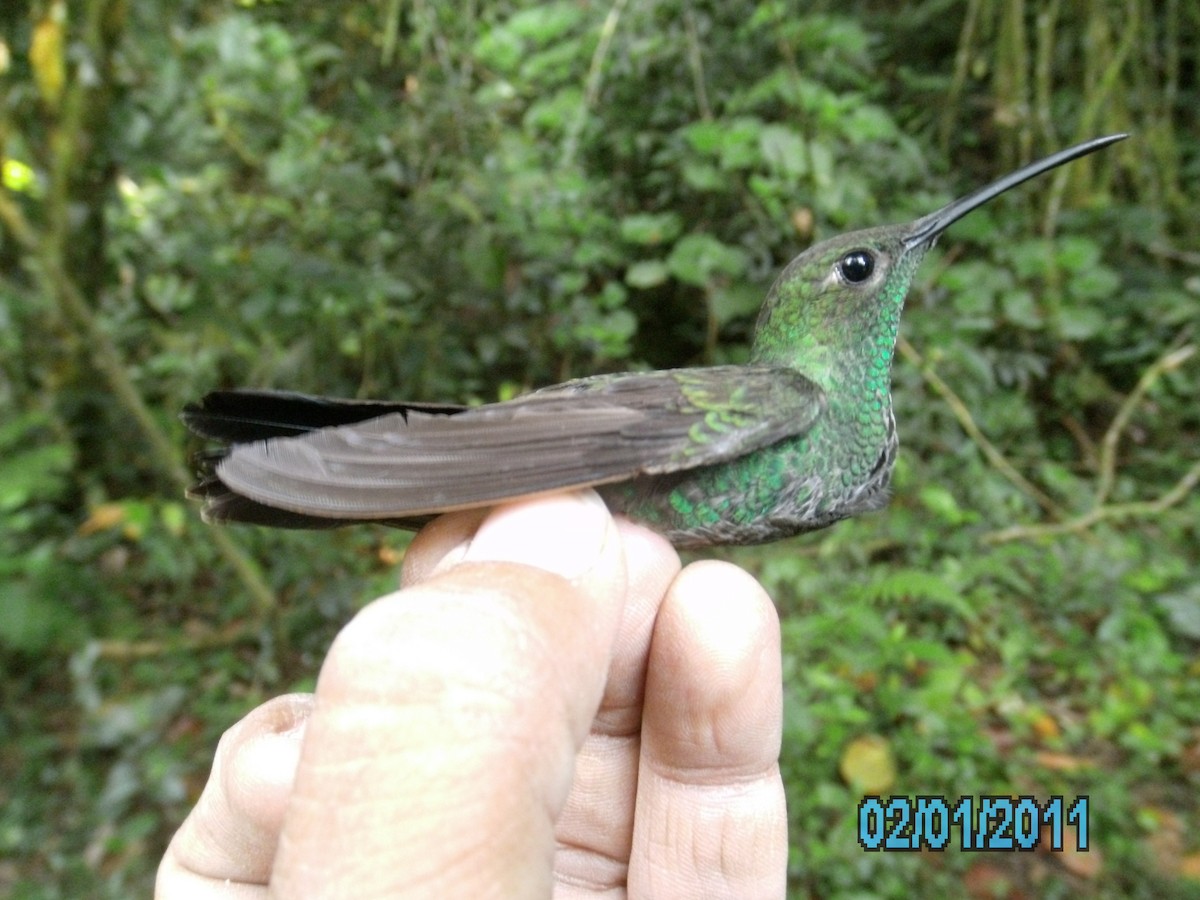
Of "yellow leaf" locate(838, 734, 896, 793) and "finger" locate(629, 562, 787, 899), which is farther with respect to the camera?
"yellow leaf" locate(838, 734, 896, 793)

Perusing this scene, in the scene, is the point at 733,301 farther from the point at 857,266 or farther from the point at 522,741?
the point at 522,741

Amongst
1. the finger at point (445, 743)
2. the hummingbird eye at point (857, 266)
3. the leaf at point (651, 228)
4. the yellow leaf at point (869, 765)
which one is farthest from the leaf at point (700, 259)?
the finger at point (445, 743)

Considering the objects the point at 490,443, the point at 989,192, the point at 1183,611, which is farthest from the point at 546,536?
the point at 1183,611

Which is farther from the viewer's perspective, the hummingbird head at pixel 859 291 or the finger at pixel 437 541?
the hummingbird head at pixel 859 291

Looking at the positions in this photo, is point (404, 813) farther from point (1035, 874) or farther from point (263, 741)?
point (1035, 874)

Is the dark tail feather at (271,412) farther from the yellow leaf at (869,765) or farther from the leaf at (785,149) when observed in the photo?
the leaf at (785,149)

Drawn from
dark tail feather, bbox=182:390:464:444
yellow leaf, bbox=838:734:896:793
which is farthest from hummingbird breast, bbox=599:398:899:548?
yellow leaf, bbox=838:734:896:793

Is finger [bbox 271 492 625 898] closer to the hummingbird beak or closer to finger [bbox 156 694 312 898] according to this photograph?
finger [bbox 156 694 312 898]

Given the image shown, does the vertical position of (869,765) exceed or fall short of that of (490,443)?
it falls short
